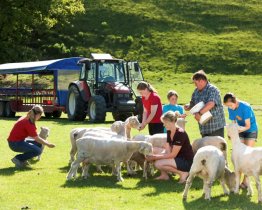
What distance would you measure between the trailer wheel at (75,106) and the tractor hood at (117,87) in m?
1.32

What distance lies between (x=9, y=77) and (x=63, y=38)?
1241cm

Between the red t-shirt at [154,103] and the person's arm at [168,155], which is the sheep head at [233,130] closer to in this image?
the person's arm at [168,155]

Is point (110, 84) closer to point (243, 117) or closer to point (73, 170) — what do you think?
point (73, 170)

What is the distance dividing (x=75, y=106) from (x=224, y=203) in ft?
52.2

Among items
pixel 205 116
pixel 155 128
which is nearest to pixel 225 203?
pixel 205 116

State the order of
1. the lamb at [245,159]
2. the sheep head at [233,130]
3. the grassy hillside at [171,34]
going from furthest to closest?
the grassy hillside at [171,34] < the sheep head at [233,130] < the lamb at [245,159]

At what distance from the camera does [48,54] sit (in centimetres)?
5375

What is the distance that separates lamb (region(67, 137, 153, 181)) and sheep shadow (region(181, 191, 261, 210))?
179 cm

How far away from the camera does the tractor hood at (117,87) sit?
22994 mm

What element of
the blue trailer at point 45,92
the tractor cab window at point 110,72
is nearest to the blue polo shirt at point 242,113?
the tractor cab window at point 110,72

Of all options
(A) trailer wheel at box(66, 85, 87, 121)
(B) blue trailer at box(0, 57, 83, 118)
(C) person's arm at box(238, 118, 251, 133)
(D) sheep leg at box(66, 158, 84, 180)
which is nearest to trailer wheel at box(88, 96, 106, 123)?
(A) trailer wheel at box(66, 85, 87, 121)

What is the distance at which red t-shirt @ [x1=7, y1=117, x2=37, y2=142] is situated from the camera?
11656 millimetres

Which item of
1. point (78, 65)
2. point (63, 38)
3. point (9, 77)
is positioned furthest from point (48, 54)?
point (78, 65)

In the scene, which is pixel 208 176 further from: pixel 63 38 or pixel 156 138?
pixel 63 38
